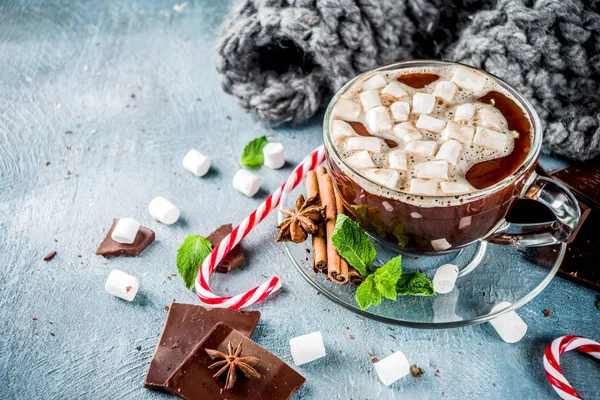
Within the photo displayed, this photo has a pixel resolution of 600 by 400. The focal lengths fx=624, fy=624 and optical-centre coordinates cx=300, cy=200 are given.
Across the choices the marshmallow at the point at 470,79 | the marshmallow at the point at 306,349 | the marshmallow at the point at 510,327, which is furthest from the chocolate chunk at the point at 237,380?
the marshmallow at the point at 470,79

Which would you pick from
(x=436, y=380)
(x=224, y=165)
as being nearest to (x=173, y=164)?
(x=224, y=165)

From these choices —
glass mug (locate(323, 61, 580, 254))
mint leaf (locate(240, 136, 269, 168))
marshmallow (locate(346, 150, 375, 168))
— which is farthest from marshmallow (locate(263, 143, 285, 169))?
marshmallow (locate(346, 150, 375, 168))

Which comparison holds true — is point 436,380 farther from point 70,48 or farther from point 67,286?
point 70,48

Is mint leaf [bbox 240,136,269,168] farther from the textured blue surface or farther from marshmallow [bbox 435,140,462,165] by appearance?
marshmallow [bbox 435,140,462,165]

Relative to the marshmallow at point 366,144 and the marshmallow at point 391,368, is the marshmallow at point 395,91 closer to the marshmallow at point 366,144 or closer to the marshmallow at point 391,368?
the marshmallow at point 366,144

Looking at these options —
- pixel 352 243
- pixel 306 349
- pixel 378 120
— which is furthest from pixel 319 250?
pixel 378 120
